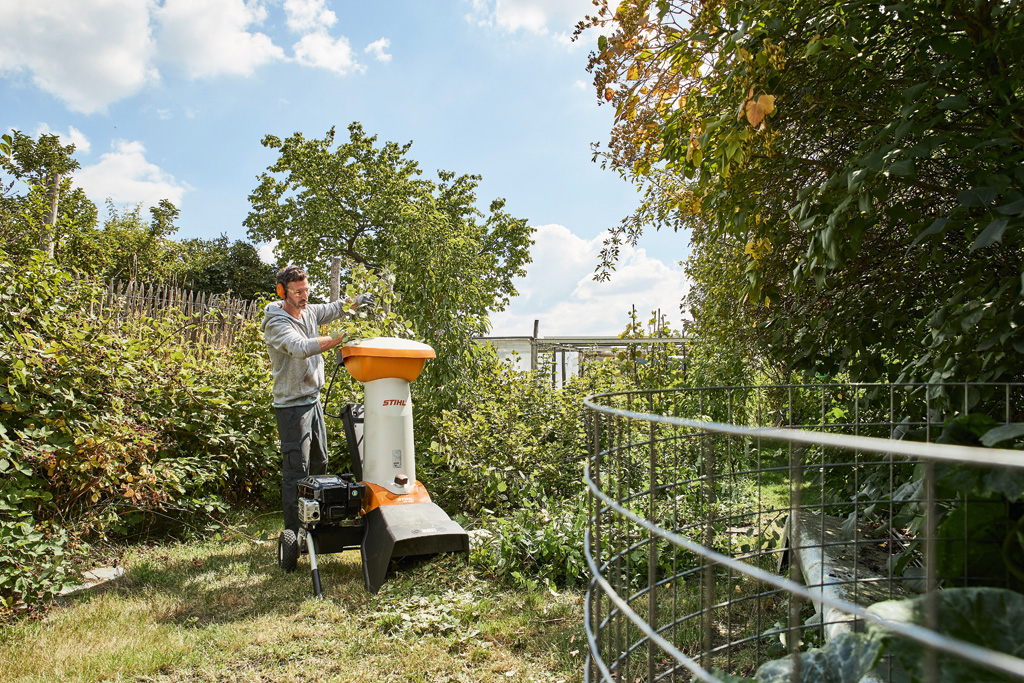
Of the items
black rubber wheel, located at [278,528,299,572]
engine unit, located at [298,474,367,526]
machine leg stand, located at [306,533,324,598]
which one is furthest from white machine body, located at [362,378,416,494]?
black rubber wheel, located at [278,528,299,572]

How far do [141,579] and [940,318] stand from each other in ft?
13.1

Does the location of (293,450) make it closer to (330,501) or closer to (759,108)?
(330,501)

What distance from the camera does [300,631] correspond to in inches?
112

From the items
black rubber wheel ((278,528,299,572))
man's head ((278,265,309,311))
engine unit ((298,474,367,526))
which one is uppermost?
man's head ((278,265,309,311))

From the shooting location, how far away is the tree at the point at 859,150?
6.43ft

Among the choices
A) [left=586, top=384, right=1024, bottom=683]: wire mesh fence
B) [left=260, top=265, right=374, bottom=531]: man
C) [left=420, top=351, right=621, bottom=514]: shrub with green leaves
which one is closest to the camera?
[left=586, top=384, right=1024, bottom=683]: wire mesh fence

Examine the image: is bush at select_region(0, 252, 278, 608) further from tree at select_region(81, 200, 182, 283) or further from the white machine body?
tree at select_region(81, 200, 182, 283)

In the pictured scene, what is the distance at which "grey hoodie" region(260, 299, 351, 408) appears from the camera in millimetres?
3648

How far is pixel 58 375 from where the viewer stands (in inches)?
144

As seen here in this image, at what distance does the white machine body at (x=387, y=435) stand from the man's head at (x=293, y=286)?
0.74 m

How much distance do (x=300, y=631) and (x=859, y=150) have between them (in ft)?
9.37

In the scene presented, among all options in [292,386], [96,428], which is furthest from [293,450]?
[96,428]

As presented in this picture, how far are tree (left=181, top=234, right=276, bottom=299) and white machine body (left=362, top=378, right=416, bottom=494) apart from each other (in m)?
28.3

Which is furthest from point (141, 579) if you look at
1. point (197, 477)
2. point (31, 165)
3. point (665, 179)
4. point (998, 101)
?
point (31, 165)
